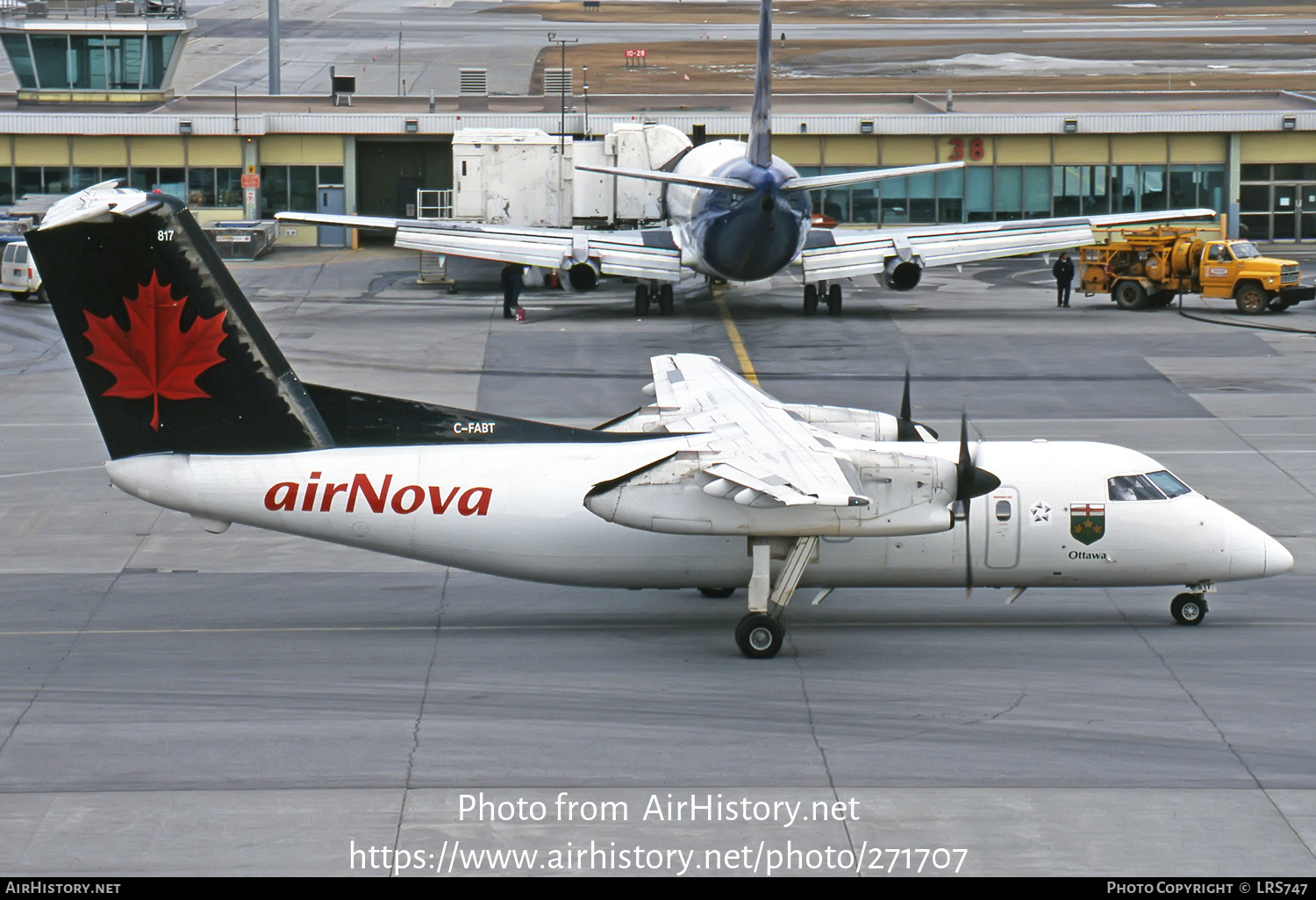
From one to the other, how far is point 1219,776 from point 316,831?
9431mm

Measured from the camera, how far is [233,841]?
51.2ft

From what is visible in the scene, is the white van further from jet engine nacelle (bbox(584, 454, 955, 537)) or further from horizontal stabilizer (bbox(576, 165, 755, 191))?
jet engine nacelle (bbox(584, 454, 955, 537))

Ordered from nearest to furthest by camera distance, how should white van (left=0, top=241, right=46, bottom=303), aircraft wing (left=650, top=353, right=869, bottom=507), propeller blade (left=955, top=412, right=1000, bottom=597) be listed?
1. aircraft wing (left=650, top=353, right=869, bottom=507)
2. propeller blade (left=955, top=412, right=1000, bottom=597)
3. white van (left=0, top=241, right=46, bottom=303)

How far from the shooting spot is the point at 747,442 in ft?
69.8

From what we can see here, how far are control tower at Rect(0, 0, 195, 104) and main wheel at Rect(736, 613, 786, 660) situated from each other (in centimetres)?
5809

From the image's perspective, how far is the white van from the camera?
5400 centimetres

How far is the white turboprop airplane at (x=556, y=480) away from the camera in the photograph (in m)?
20.7

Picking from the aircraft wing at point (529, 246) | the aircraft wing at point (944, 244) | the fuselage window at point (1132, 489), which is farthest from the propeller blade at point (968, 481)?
the aircraft wing at point (944, 244)

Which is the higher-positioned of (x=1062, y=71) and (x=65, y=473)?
(x=1062, y=71)

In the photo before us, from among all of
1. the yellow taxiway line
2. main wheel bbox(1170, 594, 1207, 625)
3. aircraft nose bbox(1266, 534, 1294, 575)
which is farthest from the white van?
aircraft nose bbox(1266, 534, 1294, 575)

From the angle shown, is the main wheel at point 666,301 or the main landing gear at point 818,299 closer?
the main landing gear at point 818,299

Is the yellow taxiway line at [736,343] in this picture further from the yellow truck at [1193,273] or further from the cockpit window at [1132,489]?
the cockpit window at [1132,489]
